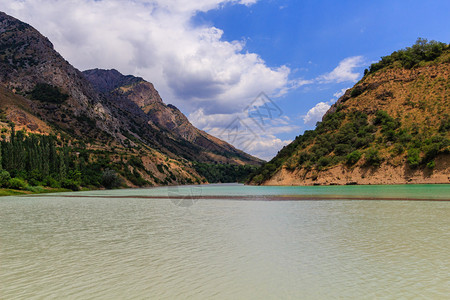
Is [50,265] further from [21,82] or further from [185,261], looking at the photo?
[21,82]

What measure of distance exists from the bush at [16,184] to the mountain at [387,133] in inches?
3579

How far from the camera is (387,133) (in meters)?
107

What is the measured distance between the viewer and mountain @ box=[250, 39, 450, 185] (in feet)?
303

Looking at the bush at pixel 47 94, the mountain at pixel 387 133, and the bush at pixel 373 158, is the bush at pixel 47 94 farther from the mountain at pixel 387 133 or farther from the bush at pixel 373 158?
the bush at pixel 373 158

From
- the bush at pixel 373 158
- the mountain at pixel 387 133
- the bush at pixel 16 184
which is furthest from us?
the bush at pixel 373 158

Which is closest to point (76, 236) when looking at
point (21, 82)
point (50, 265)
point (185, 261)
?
point (50, 265)

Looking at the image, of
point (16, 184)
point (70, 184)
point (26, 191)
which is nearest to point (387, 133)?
point (70, 184)

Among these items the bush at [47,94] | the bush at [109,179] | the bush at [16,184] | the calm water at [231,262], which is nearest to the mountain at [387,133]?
the bush at [109,179]

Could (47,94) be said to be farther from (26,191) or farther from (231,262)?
(231,262)

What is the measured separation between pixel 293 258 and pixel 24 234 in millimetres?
16700

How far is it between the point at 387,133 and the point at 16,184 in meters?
117

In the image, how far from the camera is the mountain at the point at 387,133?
92.3 metres

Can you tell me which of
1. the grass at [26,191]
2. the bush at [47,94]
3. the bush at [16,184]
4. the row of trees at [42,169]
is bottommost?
the grass at [26,191]

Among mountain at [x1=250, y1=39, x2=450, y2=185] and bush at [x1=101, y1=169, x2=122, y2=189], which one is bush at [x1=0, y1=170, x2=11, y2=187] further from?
mountain at [x1=250, y1=39, x2=450, y2=185]
